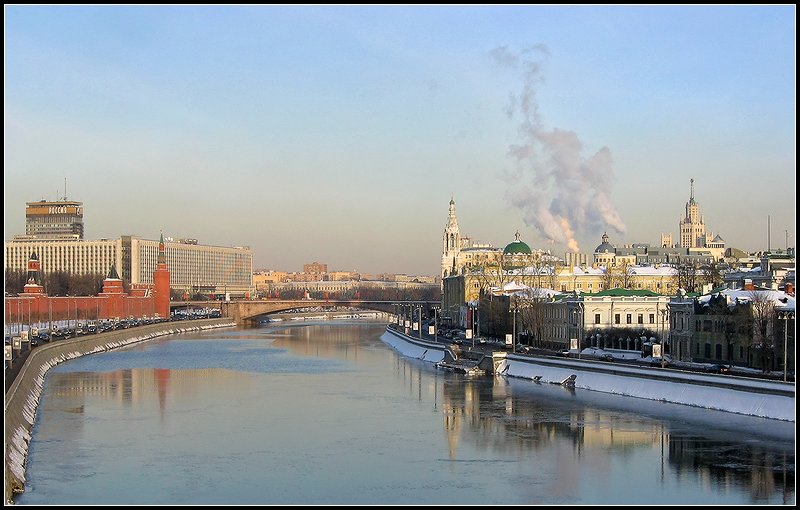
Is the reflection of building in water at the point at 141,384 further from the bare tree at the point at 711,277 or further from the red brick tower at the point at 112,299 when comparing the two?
the red brick tower at the point at 112,299

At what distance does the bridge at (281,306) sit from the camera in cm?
13775

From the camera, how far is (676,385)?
44.6 metres

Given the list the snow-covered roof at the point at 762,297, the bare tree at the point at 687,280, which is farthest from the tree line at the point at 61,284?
the snow-covered roof at the point at 762,297

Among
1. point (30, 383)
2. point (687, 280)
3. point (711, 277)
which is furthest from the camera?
point (687, 280)

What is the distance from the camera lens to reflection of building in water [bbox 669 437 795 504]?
93.2 ft

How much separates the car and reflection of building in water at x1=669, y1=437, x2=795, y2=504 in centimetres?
1177

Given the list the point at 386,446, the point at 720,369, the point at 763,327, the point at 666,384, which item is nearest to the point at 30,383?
the point at 386,446

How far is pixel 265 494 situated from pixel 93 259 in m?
178

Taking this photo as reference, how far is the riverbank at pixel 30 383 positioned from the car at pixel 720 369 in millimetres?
24753

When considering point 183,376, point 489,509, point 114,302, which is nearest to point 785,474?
point 489,509

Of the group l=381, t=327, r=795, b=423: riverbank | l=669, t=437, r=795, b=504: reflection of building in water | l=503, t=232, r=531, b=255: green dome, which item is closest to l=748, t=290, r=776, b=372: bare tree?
l=381, t=327, r=795, b=423: riverbank

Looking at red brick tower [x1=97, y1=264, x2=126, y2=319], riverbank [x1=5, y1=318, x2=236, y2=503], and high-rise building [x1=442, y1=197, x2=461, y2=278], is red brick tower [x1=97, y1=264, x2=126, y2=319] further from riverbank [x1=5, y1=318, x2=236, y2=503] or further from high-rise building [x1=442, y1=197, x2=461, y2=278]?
high-rise building [x1=442, y1=197, x2=461, y2=278]

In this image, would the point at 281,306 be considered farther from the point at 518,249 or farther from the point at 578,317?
the point at 578,317

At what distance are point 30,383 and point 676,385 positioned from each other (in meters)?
24.4
